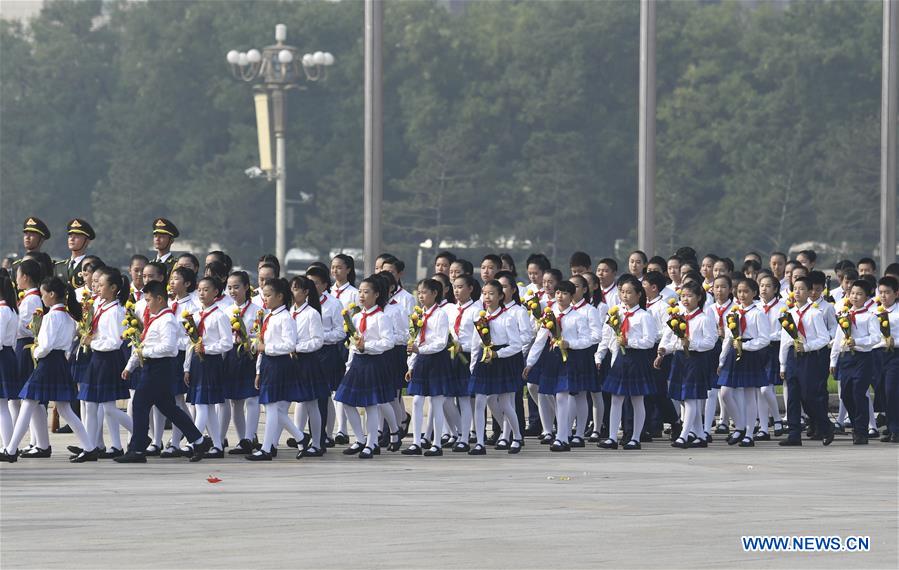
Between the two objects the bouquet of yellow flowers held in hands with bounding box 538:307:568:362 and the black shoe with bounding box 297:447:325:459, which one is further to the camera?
the bouquet of yellow flowers held in hands with bounding box 538:307:568:362

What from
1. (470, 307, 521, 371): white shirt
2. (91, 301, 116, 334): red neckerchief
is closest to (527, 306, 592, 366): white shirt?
(470, 307, 521, 371): white shirt

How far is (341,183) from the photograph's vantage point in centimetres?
7150

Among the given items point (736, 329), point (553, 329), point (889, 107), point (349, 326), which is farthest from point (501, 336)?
point (889, 107)

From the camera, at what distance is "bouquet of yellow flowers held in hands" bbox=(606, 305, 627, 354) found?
16.4m

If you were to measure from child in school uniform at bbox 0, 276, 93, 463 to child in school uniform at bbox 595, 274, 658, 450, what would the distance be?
448cm

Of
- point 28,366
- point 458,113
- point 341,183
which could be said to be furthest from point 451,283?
point 458,113

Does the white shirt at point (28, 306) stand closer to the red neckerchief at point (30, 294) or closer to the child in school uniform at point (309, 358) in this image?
the red neckerchief at point (30, 294)

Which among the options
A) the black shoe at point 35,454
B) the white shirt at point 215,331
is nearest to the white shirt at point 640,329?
the white shirt at point 215,331

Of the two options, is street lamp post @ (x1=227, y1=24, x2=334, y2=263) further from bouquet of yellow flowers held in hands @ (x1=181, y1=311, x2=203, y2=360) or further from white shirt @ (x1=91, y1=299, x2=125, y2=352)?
white shirt @ (x1=91, y1=299, x2=125, y2=352)

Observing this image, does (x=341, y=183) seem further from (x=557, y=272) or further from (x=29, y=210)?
Result: (x=557, y=272)

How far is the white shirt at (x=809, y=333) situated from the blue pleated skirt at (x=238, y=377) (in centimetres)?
485

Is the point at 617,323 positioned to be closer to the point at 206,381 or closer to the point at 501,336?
the point at 501,336

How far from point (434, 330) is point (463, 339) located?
1.26 feet

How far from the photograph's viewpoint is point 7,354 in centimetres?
1534
